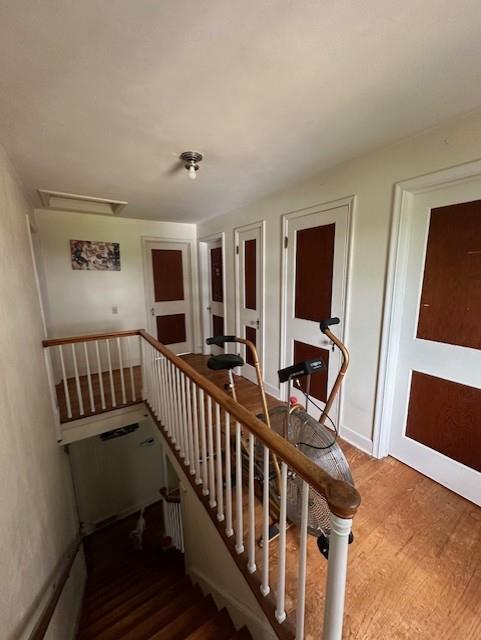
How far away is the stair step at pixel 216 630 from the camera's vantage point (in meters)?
1.36

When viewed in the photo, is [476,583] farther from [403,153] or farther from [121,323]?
[121,323]

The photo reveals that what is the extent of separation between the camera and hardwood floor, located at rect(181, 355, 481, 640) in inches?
42.1

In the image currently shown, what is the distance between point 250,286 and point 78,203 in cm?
217

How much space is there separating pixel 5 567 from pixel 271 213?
2.89 meters

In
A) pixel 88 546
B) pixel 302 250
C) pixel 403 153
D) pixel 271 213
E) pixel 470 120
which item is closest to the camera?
pixel 470 120

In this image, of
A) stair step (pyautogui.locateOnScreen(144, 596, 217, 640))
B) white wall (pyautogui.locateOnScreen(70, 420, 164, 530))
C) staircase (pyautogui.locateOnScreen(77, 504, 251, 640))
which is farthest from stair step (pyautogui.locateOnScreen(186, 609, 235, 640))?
white wall (pyautogui.locateOnScreen(70, 420, 164, 530))

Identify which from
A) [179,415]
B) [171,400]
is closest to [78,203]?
[171,400]

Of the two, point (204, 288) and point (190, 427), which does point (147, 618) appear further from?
point (204, 288)

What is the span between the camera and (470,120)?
138 centimetres

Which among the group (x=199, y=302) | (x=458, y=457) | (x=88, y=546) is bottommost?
(x=88, y=546)

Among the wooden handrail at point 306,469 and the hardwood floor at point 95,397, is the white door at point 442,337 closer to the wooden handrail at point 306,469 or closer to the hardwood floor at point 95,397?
the wooden handrail at point 306,469

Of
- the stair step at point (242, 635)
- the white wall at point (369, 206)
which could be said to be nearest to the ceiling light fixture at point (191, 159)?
the white wall at point (369, 206)

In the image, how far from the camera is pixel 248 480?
5.12ft

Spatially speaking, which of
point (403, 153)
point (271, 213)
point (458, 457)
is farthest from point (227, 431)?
point (271, 213)
